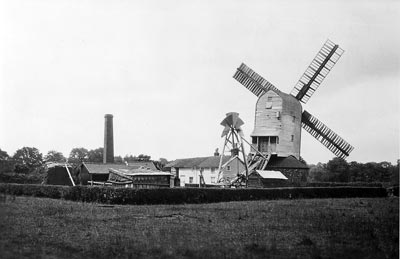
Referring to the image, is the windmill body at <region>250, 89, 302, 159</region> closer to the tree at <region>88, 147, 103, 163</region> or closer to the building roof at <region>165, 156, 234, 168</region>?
the building roof at <region>165, 156, 234, 168</region>

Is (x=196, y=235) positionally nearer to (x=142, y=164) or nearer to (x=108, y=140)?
(x=142, y=164)

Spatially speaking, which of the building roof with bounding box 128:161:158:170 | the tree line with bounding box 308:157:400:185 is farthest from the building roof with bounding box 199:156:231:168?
the tree line with bounding box 308:157:400:185

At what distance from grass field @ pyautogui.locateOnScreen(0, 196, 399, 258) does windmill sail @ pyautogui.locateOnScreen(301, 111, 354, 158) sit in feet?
79.6

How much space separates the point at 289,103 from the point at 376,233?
3016cm

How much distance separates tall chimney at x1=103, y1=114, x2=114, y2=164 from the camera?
51781mm

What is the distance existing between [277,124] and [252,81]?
210 inches

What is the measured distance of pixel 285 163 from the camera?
4397 centimetres

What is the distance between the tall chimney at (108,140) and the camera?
170ft

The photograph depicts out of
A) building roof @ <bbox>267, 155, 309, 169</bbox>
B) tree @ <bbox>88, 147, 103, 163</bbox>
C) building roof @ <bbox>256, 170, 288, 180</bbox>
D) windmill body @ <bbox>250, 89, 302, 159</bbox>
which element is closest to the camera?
building roof @ <bbox>256, 170, 288, 180</bbox>

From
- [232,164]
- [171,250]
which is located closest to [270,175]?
[232,164]

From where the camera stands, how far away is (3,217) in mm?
17172

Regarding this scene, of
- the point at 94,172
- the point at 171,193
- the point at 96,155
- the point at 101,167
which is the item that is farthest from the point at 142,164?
the point at 96,155

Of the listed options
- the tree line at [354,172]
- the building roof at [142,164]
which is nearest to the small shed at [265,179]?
the building roof at [142,164]

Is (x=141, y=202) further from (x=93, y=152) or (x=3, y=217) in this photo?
(x=93, y=152)
